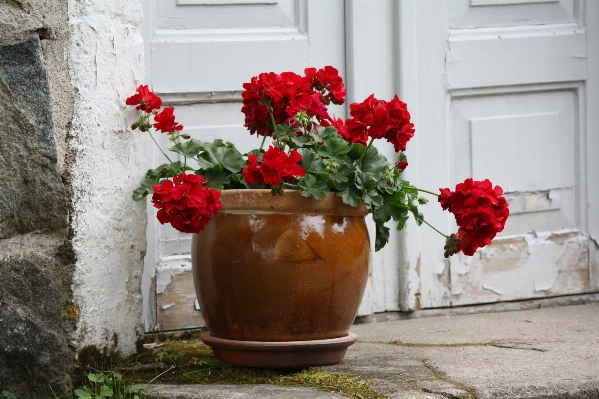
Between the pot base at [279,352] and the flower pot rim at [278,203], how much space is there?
33cm

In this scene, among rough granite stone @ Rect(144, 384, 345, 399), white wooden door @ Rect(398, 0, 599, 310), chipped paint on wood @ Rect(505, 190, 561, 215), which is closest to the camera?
rough granite stone @ Rect(144, 384, 345, 399)

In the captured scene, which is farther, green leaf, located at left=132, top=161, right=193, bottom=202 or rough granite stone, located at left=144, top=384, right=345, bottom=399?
green leaf, located at left=132, top=161, right=193, bottom=202

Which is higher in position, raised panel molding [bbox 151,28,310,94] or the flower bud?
raised panel molding [bbox 151,28,310,94]

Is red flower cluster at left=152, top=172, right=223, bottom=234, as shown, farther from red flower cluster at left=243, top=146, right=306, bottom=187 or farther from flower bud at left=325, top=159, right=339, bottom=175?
flower bud at left=325, top=159, right=339, bottom=175

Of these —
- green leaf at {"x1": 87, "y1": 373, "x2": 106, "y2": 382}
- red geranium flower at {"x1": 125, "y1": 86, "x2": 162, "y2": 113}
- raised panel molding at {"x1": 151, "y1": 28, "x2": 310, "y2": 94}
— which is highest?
raised panel molding at {"x1": 151, "y1": 28, "x2": 310, "y2": 94}

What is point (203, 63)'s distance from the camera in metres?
2.59

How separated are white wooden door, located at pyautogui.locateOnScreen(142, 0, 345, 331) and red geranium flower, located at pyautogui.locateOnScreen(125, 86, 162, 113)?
0.44 metres

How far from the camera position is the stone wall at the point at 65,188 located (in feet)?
6.20

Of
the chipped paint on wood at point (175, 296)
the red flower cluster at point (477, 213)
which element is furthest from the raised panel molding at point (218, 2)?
the red flower cluster at point (477, 213)

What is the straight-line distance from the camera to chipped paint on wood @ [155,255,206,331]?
100 inches

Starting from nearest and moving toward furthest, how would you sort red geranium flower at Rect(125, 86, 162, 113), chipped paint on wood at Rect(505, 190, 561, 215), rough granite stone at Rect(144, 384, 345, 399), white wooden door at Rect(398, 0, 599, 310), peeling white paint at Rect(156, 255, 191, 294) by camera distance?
1. rough granite stone at Rect(144, 384, 345, 399)
2. red geranium flower at Rect(125, 86, 162, 113)
3. peeling white paint at Rect(156, 255, 191, 294)
4. white wooden door at Rect(398, 0, 599, 310)
5. chipped paint on wood at Rect(505, 190, 561, 215)

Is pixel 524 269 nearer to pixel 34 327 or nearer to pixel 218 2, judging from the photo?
pixel 218 2

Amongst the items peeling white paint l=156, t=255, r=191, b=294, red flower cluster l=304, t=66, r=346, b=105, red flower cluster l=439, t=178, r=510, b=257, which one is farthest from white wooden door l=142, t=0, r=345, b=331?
red flower cluster l=439, t=178, r=510, b=257

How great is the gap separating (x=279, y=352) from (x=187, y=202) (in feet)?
1.47
